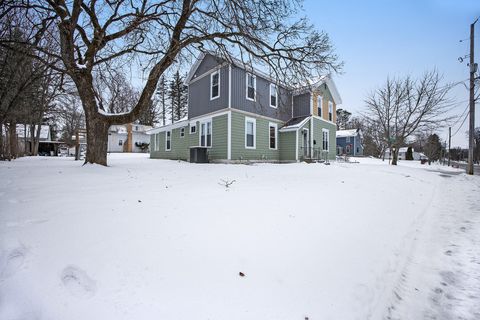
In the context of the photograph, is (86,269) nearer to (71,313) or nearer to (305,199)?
(71,313)

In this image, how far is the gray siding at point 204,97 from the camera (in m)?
13.1

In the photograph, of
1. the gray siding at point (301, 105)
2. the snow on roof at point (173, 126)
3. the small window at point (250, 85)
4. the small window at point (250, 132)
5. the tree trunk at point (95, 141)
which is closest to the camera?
the tree trunk at point (95, 141)

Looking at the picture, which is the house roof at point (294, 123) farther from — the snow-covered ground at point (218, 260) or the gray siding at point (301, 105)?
the snow-covered ground at point (218, 260)

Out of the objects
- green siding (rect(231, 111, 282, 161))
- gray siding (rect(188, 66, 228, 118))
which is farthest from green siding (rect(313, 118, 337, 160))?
gray siding (rect(188, 66, 228, 118))

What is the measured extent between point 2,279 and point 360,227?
3.79m

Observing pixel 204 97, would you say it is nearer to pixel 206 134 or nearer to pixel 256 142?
pixel 206 134

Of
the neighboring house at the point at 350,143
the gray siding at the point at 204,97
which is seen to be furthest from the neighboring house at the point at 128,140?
the neighboring house at the point at 350,143

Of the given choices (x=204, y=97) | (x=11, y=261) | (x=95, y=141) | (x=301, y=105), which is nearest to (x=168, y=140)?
(x=204, y=97)

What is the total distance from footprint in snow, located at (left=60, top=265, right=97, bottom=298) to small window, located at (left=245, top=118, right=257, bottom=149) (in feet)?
39.4

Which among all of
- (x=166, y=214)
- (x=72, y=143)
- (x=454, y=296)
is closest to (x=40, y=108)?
(x=72, y=143)

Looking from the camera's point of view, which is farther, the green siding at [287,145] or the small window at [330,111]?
the small window at [330,111]

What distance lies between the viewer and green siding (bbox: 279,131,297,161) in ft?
49.6

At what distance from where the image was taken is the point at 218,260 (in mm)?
2088

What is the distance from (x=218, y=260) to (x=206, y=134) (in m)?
12.9
